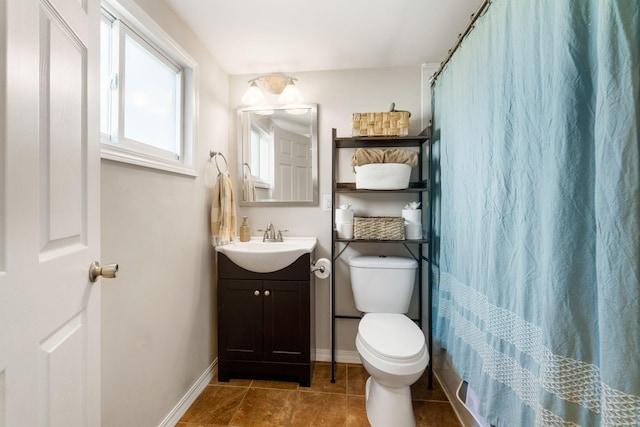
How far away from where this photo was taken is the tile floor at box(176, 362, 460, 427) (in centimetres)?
149

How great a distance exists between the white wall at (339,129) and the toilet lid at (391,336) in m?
0.48

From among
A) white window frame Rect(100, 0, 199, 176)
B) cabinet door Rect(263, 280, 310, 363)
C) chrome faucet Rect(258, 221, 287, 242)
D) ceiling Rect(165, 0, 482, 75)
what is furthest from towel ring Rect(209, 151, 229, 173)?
cabinet door Rect(263, 280, 310, 363)

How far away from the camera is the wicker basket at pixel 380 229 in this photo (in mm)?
1802

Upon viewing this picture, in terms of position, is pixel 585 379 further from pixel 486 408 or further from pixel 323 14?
pixel 323 14

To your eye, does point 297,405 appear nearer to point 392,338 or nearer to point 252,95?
point 392,338

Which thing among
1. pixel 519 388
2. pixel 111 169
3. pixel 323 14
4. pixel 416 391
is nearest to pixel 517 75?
pixel 519 388

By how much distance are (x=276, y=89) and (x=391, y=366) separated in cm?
197

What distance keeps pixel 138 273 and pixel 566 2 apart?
1.72m

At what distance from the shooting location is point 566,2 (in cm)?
66

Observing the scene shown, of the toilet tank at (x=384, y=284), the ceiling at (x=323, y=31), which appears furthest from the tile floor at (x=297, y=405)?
the ceiling at (x=323, y=31)

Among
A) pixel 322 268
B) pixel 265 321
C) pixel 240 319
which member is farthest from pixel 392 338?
pixel 240 319

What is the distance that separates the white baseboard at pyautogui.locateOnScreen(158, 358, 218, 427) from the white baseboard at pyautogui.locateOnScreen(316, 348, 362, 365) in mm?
767

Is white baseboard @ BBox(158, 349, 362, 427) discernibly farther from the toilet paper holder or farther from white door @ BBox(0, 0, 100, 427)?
white door @ BBox(0, 0, 100, 427)

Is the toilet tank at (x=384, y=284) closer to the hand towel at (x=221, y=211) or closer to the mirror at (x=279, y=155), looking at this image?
the mirror at (x=279, y=155)
